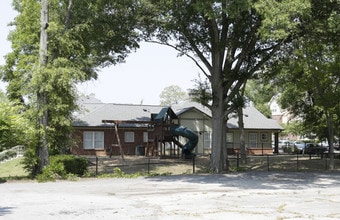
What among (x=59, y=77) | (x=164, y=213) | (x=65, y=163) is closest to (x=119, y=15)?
(x=59, y=77)

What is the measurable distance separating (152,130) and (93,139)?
22.6ft

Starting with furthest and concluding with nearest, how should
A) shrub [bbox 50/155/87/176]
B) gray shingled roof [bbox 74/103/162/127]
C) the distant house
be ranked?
gray shingled roof [bbox 74/103/162/127] → the distant house → shrub [bbox 50/155/87/176]

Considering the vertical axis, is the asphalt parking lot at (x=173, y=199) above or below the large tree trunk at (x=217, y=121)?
below

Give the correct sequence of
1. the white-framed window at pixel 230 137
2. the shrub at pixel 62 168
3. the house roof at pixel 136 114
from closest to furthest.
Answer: the shrub at pixel 62 168
the house roof at pixel 136 114
the white-framed window at pixel 230 137

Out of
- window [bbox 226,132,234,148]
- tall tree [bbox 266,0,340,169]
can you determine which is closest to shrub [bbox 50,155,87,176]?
tall tree [bbox 266,0,340,169]

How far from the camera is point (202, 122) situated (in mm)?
45812

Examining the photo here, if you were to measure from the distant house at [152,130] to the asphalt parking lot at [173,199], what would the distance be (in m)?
17.5

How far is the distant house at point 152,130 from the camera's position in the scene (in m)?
38.8

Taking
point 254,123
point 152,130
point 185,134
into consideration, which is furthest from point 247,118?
point 152,130

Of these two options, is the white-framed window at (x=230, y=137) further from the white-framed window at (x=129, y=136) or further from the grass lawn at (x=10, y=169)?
the grass lawn at (x=10, y=169)

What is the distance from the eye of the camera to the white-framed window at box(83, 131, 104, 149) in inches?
1640

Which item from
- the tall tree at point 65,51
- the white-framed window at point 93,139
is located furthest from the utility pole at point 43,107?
the white-framed window at point 93,139

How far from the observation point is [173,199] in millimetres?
14031

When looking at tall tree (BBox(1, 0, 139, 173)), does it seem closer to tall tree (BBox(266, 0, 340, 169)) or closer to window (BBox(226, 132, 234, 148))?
tall tree (BBox(266, 0, 340, 169))
